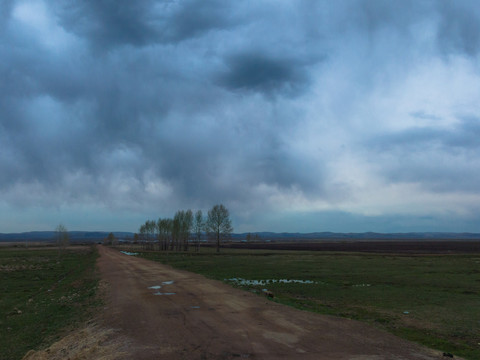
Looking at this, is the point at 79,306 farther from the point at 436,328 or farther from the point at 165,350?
the point at 436,328

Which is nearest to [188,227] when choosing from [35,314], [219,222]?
[219,222]

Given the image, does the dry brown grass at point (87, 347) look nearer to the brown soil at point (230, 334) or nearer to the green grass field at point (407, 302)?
the brown soil at point (230, 334)

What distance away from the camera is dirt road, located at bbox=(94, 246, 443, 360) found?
1139cm

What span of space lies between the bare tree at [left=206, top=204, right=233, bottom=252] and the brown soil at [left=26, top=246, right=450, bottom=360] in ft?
278

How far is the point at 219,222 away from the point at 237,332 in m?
93.7

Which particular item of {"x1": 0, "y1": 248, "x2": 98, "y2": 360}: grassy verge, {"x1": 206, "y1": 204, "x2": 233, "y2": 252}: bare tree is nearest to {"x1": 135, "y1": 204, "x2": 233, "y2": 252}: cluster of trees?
{"x1": 206, "y1": 204, "x2": 233, "y2": 252}: bare tree

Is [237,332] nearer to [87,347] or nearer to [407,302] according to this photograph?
[87,347]

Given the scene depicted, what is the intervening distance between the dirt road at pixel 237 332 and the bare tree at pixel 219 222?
83760mm

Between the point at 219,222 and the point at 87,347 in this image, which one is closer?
the point at 87,347

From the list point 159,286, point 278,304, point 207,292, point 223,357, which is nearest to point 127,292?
point 159,286

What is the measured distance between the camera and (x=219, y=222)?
4213 inches

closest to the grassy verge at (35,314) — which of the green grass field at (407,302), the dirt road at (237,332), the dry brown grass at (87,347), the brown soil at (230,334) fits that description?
the dry brown grass at (87,347)

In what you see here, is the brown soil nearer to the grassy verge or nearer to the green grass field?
the green grass field

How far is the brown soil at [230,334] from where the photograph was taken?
11391 mm
